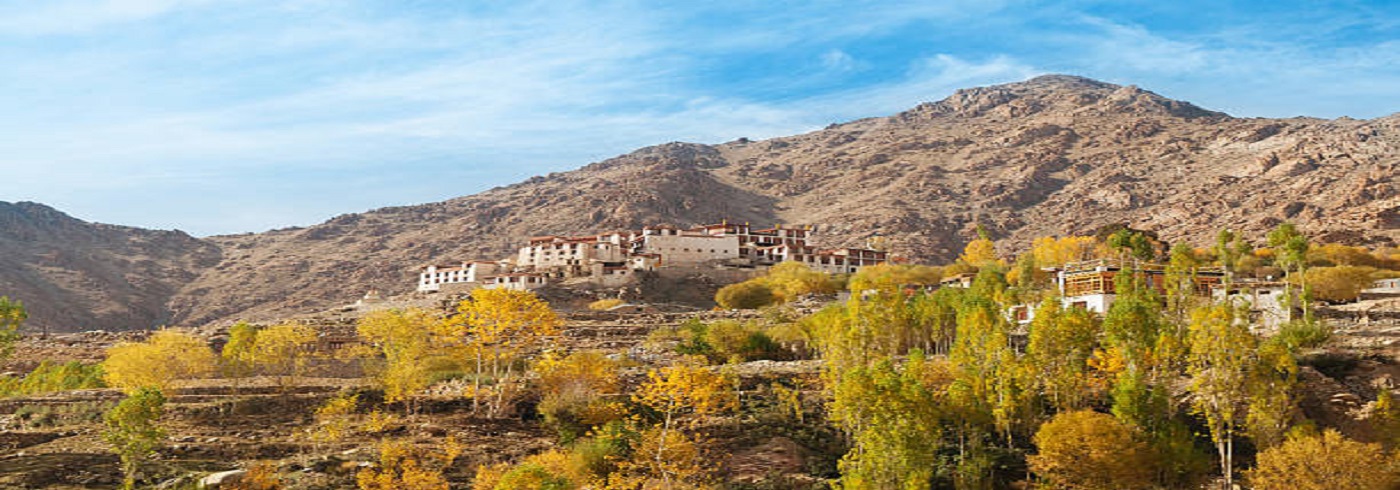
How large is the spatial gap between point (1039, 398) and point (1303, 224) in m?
80.9

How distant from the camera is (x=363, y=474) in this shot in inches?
1092

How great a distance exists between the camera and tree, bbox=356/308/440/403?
35.3 metres

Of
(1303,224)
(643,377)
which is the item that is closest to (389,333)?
(643,377)

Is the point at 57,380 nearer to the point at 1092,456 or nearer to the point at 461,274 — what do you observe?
the point at 461,274

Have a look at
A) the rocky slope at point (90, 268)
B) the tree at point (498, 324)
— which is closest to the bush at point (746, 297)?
the tree at point (498, 324)

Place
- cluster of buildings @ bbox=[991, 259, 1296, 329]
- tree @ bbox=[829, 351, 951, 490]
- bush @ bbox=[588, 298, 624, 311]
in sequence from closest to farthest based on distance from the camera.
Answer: tree @ bbox=[829, 351, 951, 490]
cluster of buildings @ bbox=[991, 259, 1296, 329]
bush @ bbox=[588, 298, 624, 311]

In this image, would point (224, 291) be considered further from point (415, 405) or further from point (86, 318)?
point (415, 405)

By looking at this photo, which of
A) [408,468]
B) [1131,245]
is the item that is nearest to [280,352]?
[408,468]

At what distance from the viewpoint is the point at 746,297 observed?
215 feet

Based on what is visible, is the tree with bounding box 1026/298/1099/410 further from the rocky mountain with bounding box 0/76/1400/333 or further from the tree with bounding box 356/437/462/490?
the rocky mountain with bounding box 0/76/1400/333

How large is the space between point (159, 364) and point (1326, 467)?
39.1 metres

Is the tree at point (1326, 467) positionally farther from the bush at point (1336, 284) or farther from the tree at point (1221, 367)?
the bush at point (1336, 284)

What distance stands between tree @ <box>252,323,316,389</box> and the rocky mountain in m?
60.3

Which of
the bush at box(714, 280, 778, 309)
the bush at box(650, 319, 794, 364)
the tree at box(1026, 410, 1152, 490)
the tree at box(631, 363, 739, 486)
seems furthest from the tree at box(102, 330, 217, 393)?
the bush at box(714, 280, 778, 309)
